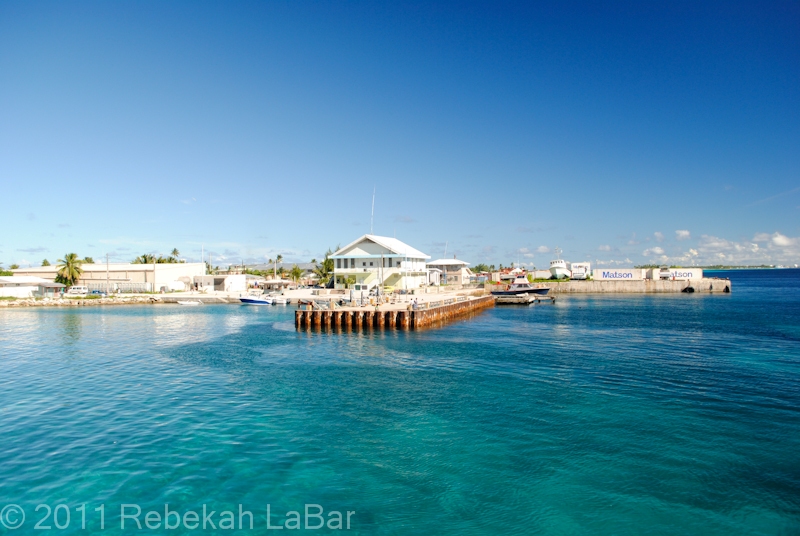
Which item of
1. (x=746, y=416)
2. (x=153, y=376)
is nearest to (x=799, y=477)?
(x=746, y=416)

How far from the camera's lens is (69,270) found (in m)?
92.6

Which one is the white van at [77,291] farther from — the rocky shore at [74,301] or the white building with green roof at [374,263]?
the white building with green roof at [374,263]

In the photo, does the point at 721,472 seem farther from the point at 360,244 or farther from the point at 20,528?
the point at 360,244

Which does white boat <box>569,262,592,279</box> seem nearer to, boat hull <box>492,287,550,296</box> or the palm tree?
boat hull <box>492,287,550,296</box>

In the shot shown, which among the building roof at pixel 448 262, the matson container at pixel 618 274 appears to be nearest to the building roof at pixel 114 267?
the building roof at pixel 448 262

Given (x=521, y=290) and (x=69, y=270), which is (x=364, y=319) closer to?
(x=521, y=290)

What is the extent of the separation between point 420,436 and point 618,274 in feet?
356

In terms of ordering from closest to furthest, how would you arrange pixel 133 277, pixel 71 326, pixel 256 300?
pixel 71 326
pixel 256 300
pixel 133 277

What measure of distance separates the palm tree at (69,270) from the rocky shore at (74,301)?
13.0 meters

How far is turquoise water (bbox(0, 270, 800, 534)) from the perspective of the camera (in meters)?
12.7

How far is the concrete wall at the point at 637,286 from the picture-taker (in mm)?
104375

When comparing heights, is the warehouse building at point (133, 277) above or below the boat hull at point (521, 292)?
above

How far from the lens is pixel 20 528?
11.8 m

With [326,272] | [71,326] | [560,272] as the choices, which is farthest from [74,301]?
[560,272]
